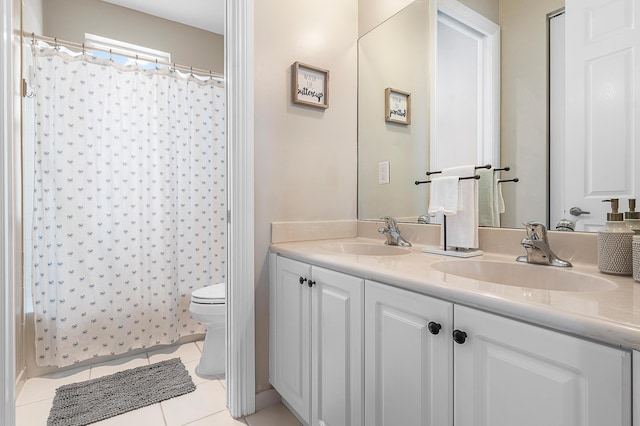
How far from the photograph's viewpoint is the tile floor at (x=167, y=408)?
1498 mm

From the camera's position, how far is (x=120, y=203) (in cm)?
214

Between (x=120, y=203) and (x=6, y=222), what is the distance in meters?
0.97

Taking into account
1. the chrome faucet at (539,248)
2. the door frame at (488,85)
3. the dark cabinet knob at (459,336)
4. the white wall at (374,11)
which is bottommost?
the dark cabinet knob at (459,336)

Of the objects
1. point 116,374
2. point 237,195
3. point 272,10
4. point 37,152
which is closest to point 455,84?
point 272,10

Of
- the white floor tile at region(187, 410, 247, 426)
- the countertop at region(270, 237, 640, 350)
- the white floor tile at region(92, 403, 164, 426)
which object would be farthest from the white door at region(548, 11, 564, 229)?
the white floor tile at region(92, 403, 164, 426)

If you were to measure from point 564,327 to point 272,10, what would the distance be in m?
1.72

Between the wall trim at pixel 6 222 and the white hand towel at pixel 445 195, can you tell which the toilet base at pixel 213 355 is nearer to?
the wall trim at pixel 6 222

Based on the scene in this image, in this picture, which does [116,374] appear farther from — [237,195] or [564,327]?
[564,327]

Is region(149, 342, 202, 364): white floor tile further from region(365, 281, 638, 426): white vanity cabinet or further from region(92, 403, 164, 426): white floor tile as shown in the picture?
region(365, 281, 638, 426): white vanity cabinet

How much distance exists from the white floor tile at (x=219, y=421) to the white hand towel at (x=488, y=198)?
1.41 meters

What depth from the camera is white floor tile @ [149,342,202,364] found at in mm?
2152

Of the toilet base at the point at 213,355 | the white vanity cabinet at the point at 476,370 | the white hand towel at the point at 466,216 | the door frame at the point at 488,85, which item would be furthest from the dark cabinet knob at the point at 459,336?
the toilet base at the point at 213,355

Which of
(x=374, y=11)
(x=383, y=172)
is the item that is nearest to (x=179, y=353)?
(x=383, y=172)

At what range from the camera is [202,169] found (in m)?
2.44
